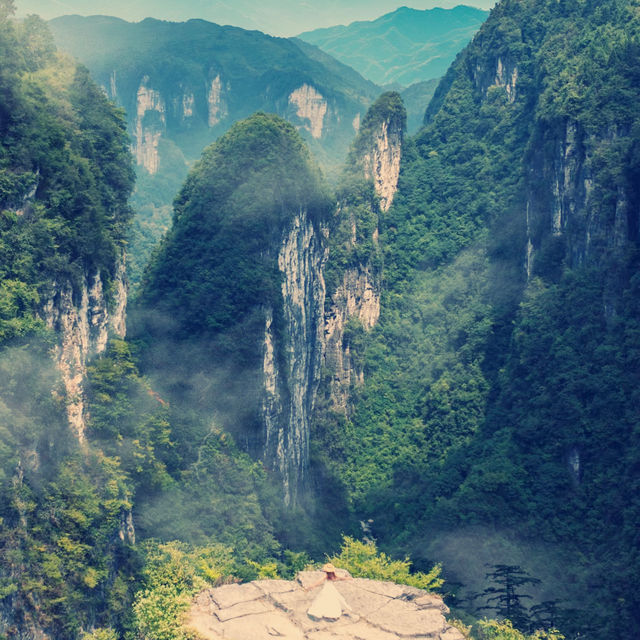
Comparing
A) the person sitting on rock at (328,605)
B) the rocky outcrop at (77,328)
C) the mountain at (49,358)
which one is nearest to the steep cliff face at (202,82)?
the rocky outcrop at (77,328)

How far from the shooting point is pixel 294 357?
144ft

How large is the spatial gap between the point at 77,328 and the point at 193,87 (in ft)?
270

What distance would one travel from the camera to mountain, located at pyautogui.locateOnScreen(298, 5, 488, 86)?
505 feet

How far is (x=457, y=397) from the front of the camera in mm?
45062

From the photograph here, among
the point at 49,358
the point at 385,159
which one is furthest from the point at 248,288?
the point at 385,159

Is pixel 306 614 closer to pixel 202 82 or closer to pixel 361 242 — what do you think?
pixel 361 242

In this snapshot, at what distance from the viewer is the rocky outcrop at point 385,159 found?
2159 inches

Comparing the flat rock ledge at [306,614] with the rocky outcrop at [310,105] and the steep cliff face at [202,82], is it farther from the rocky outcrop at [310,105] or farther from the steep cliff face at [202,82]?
the rocky outcrop at [310,105]

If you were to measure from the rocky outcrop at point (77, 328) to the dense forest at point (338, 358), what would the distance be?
120 mm

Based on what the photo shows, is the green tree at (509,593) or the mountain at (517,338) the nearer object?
the green tree at (509,593)

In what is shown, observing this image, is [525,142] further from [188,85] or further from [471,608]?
[188,85]

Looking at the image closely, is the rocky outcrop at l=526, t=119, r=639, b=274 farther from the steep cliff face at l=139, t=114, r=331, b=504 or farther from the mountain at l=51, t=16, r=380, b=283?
the mountain at l=51, t=16, r=380, b=283

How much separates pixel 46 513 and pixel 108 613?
3.75m

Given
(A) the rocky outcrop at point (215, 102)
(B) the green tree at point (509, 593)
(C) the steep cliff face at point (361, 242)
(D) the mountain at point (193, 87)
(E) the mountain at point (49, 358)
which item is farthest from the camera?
(A) the rocky outcrop at point (215, 102)
